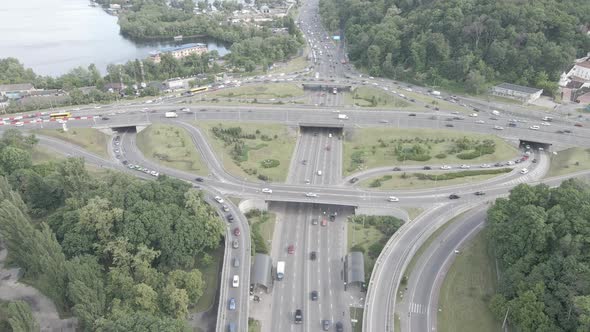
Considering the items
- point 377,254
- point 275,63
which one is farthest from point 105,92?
point 377,254

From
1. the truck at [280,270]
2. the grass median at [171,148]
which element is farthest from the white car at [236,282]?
the grass median at [171,148]

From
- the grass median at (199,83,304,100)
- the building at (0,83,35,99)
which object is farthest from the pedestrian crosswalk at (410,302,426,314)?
the building at (0,83,35,99)

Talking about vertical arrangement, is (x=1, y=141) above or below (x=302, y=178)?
above

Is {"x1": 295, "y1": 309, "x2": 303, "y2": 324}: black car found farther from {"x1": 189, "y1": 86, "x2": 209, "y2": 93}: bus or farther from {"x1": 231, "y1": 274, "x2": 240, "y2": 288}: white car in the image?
{"x1": 189, "y1": 86, "x2": 209, "y2": 93}: bus

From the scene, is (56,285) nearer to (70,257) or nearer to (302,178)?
(70,257)

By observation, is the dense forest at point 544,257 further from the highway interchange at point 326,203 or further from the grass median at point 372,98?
the grass median at point 372,98

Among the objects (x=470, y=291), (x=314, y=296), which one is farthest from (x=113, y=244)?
(x=470, y=291)
